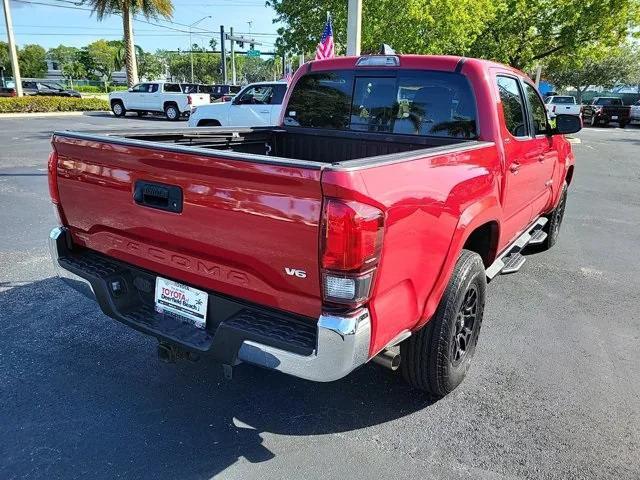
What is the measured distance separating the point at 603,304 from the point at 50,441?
452 centimetres

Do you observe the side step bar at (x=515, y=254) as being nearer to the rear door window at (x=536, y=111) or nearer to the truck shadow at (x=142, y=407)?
the rear door window at (x=536, y=111)

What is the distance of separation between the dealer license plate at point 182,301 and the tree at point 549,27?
22.7m

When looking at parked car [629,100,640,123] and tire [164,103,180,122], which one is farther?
parked car [629,100,640,123]

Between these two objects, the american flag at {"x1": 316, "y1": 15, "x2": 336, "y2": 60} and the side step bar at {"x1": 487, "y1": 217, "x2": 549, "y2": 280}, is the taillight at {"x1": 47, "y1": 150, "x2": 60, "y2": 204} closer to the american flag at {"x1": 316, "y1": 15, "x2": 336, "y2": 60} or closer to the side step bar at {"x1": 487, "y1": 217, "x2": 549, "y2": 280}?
the side step bar at {"x1": 487, "y1": 217, "x2": 549, "y2": 280}

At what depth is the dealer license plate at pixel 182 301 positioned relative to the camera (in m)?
2.56

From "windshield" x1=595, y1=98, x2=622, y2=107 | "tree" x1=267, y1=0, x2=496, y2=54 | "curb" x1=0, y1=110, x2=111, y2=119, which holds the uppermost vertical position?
"tree" x1=267, y1=0, x2=496, y2=54

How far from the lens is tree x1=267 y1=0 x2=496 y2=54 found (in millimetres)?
15055

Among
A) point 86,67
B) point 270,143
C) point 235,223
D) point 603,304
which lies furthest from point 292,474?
point 86,67

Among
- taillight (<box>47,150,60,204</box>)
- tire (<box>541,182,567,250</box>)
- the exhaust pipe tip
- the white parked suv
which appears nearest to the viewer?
the exhaust pipe tip

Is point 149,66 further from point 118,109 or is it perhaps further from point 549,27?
point 549,27

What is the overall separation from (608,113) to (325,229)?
3410 cm

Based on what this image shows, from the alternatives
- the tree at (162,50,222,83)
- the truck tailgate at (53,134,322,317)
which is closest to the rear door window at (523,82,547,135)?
the truck tailgate at (53,134,322,317)

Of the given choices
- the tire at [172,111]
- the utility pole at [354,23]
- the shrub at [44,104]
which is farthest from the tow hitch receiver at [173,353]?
the shrub at [44,104]

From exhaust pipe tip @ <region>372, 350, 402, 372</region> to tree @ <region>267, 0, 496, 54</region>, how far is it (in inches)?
549
